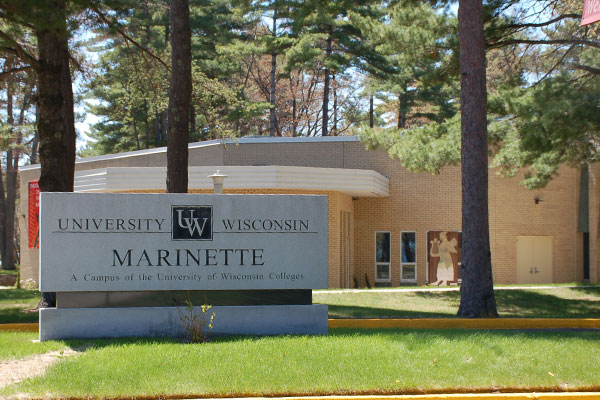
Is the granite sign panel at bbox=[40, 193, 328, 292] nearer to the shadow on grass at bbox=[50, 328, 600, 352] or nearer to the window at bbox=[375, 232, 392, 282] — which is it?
the shadow on grass at bbox=[50, 328, 600, 352]

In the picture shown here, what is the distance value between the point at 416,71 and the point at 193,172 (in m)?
20.2

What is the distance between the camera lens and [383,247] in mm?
30109

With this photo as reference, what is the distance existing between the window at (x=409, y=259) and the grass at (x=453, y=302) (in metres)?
6.88

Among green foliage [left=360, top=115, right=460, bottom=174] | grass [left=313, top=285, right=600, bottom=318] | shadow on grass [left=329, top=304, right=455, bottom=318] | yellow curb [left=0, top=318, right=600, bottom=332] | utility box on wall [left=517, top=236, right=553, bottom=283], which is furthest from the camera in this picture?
utility box on wall [left=517, top=236, right=553, bottom=283]

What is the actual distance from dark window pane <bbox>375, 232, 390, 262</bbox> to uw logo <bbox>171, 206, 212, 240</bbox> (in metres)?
19.9

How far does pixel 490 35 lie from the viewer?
61.2ft

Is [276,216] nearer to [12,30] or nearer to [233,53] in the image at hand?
[12,30]

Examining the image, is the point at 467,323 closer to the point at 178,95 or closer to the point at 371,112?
the point at 178,95

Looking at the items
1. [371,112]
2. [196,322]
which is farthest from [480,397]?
[371,112]

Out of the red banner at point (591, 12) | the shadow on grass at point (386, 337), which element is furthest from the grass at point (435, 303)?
the red banner at point (591, 12)

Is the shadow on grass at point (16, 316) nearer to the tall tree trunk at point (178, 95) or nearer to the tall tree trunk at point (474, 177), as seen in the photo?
the tall tree trunk at point (178, 95)

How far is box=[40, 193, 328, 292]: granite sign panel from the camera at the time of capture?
10438 mm

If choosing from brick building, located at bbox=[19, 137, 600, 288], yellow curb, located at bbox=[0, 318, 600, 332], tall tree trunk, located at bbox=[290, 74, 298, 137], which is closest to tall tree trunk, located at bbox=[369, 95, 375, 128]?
tall tree trunk, located at bbox=[290, 74, 298, 137]

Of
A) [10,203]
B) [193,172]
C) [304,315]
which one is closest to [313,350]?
[304,315]
